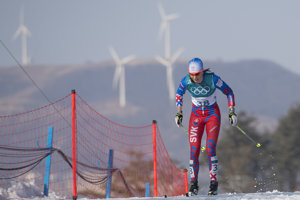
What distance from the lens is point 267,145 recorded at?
273 feet

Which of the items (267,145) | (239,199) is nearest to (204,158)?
(267,145)

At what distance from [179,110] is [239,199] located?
9.61 feet

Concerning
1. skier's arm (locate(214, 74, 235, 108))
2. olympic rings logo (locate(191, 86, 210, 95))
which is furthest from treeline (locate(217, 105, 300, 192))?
olympic rings logo (locate(191, 86, 210, 95))

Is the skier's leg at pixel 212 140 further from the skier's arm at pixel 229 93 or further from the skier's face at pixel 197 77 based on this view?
the skier's face at pixel 197 77

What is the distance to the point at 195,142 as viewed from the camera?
12.2 metres

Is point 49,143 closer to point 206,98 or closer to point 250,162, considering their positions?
point 206,98

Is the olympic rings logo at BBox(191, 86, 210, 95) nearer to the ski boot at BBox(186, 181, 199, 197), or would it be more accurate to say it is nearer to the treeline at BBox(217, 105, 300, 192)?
the ski boot at BBox(186, 181, 199, 197)

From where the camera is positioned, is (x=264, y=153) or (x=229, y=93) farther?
(x=264, y=153)

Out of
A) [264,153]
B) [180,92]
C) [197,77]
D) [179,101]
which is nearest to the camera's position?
[197,77]

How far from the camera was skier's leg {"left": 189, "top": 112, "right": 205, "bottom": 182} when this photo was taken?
480 inches

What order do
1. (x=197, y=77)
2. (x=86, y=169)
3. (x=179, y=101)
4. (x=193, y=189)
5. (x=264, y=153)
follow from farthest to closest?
(x=264, y=153)
(x=86, y=169)
(x=179, y=101)
(x=197, y=77)
(x=193, y=189)

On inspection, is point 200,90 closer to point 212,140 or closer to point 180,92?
point 180,92

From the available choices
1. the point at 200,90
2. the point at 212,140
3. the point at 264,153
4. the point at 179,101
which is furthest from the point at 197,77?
the point at 264,153

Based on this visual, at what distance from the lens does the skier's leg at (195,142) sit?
40.0ft
